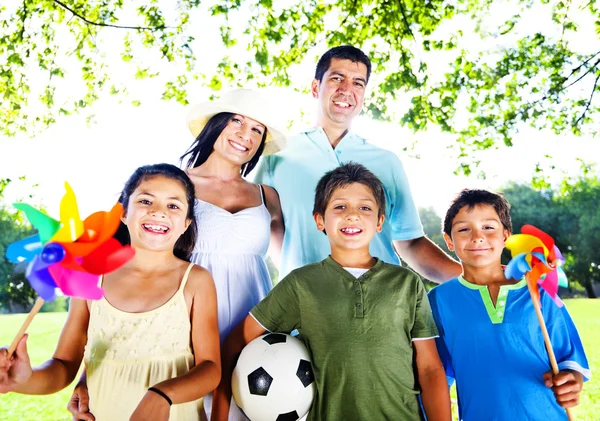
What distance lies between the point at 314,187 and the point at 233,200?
21.9 inches

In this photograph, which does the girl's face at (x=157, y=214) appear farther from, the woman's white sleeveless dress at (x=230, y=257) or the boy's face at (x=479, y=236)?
the boy's face at (x=479, y=236)

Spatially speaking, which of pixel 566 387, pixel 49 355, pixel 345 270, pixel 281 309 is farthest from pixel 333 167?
pixel 49 355

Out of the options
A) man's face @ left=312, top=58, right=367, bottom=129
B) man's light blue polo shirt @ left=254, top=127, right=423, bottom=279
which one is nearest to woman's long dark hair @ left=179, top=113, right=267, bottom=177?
man's light blue polo shirt @ left=254, top=127, right=423, bottom=279

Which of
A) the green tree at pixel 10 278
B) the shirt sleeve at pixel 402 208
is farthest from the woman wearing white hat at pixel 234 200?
the green tree at pixel 10 278

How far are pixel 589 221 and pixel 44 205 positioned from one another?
29.9 meters

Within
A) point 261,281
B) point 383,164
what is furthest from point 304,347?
point 383,164

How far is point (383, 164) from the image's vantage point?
12.3 ft

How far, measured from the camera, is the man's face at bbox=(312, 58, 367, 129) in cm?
371

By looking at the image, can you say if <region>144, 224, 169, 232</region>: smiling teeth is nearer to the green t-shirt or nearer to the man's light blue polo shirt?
the green t-shirt

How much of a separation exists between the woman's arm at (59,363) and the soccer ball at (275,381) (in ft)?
2.53

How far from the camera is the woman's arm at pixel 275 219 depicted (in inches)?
142

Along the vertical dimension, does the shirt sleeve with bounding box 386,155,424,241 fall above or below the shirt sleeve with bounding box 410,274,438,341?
above

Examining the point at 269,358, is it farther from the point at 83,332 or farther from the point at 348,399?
the point at 83,332

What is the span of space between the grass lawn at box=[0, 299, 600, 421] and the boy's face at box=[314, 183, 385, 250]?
2.54 meters
